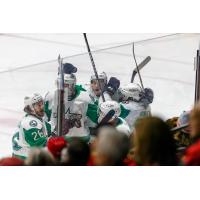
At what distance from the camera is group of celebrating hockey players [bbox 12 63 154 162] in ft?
13.4

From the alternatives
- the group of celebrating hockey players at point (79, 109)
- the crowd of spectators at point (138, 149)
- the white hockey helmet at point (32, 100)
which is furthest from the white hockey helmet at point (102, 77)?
the crowd of spectators at point (138, 149)

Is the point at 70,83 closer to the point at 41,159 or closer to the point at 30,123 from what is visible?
the point at 30,123

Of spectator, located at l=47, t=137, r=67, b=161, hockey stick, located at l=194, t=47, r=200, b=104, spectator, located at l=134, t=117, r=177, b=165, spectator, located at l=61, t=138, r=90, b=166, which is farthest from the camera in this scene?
hockey stick, located at l=194, t=47, r=200, b=104

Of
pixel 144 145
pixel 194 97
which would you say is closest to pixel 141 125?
pixel 144 145

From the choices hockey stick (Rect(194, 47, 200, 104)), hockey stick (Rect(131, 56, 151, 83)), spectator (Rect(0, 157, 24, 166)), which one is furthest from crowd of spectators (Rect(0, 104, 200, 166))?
hockey stick (Rect(131, 56, 151, 83))

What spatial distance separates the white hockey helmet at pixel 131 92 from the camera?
4.17 meters

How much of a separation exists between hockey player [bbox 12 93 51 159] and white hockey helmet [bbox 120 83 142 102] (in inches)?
12.9

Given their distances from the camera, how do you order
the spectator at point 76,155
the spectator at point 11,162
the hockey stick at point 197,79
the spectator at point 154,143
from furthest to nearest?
the hockey stick at point 197,79 → the spectator at point 11,162 → the spectator at point 76,155 → the spectator at point 154,143

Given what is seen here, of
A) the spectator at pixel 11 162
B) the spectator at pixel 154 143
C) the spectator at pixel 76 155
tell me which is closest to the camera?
the spectator at pixel 154 143

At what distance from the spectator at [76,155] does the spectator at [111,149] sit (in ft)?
0.24

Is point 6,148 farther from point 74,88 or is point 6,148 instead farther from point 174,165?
point 174,165

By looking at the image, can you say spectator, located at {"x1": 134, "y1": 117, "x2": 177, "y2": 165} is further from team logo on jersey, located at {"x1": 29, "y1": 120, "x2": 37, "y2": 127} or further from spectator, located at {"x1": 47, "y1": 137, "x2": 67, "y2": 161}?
team logo on jersey, located at {"x1": 29, "y1": 120, "x2": 37, "y2": 127}

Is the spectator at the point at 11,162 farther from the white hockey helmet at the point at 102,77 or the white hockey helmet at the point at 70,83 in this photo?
the white hockey helmet at the point at 102,77

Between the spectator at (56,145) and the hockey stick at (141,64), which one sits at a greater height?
the hockey stick at (141,64)
